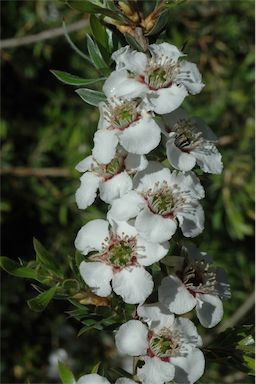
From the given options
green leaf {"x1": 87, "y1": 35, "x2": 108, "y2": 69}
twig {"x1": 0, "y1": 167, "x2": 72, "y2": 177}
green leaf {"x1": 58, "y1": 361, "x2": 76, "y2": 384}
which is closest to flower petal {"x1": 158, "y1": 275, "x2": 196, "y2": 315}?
green leaf {"x1": 58, "y1": 361, "x2": 76, "y2": 384}

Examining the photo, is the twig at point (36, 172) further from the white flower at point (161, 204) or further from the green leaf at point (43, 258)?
the white flower at point (161, 204)

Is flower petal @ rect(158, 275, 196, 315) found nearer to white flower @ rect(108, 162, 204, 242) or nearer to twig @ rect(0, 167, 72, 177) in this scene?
white flower @ rect(108, 162, 204, 242)

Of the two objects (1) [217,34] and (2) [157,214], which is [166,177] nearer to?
(2) [157,214]

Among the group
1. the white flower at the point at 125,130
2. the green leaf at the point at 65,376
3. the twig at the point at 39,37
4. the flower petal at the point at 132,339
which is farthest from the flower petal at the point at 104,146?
the twig at the point at 39,37

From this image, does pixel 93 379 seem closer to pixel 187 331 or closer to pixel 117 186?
pixel 187 331

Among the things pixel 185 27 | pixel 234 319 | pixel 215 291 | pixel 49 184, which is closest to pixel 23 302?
pixel 49 184

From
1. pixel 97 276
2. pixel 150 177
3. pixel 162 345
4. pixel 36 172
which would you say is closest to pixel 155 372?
pixel 162 345
